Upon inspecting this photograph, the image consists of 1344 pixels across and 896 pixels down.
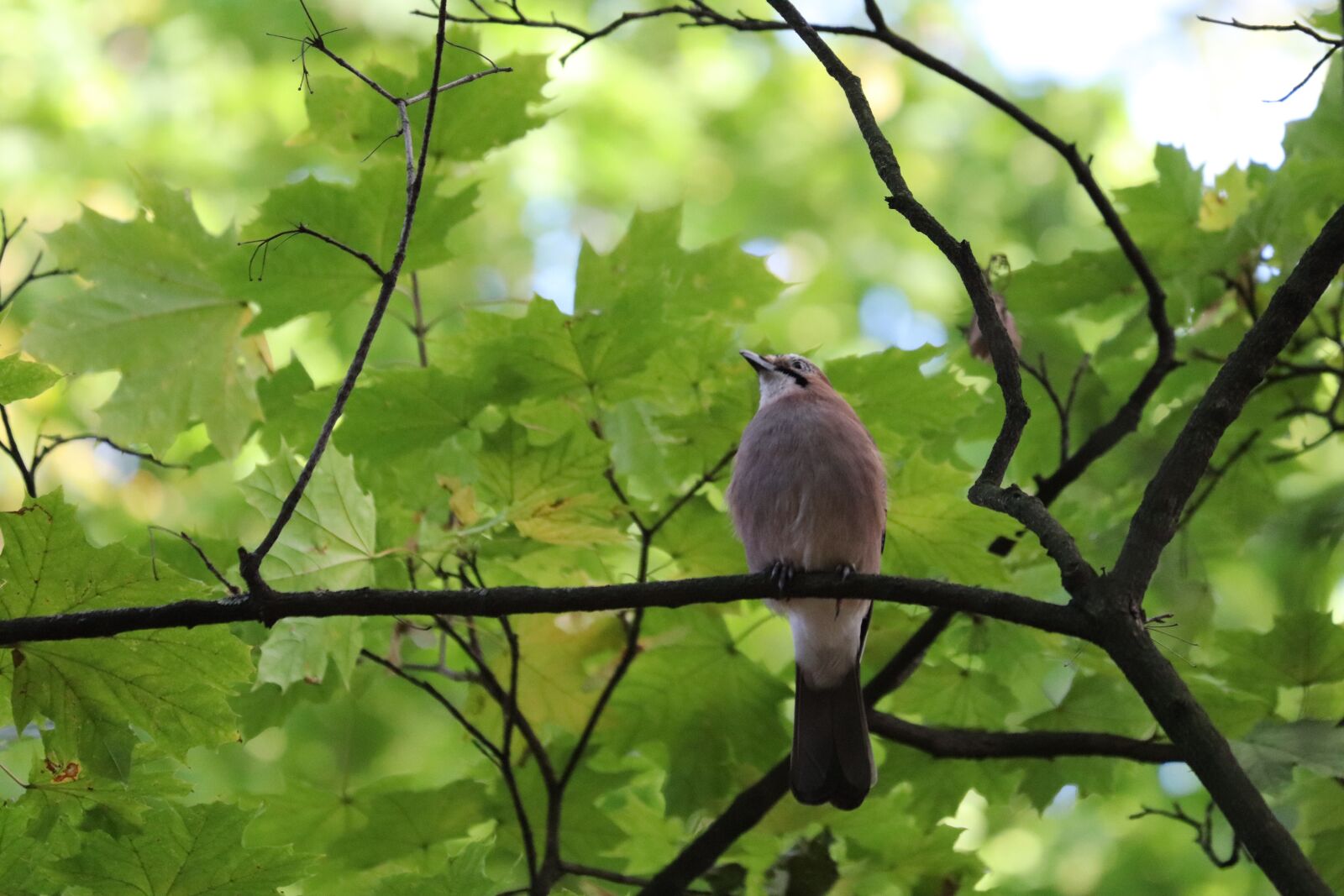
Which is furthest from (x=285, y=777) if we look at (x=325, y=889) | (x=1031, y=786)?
(x=1031, y=786)

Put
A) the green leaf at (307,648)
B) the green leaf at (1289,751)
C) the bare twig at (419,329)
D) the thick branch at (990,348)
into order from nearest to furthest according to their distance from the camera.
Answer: the thick branch at (990,348) → the green leaf at (307,648) → the green leaf at (1289,751) → the bare twig at (419,329)

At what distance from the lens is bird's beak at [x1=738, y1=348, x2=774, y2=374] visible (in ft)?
12.3

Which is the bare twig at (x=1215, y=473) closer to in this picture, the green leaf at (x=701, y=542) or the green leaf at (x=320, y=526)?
the green leaf at (x=701, y=542)

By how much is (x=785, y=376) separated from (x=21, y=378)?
8.11ft

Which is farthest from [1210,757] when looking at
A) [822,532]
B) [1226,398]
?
[822,532]

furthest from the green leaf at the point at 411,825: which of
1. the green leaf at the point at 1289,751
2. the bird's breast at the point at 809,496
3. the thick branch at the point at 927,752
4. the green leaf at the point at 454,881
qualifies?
the green leaf at the point at 1289,751

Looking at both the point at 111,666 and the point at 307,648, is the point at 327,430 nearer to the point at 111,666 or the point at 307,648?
the point at 111,666

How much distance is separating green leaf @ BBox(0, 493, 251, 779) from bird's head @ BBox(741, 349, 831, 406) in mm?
2034

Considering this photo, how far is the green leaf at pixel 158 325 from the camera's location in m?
3.66

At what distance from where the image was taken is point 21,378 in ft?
7.67

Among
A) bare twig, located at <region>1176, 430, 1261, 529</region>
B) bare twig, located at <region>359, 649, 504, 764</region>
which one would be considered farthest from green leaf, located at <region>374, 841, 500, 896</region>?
bare twig, located at <region>1176, 430, 1261, 529</region>

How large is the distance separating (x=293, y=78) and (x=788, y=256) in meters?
4.34

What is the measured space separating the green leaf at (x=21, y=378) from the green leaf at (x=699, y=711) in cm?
174

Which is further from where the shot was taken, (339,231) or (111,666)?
(339,231)
